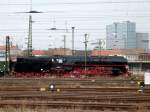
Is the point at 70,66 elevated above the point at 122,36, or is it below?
below

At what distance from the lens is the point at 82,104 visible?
19.0 meters

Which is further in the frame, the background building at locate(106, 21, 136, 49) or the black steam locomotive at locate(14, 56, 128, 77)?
the background building at locate(106, 21, 136, 49)

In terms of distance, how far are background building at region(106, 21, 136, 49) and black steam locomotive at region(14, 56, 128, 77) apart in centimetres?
6648

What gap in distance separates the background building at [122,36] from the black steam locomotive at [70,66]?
66.5m

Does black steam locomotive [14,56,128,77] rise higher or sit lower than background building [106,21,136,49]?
lower

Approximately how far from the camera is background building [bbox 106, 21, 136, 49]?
5246 inches

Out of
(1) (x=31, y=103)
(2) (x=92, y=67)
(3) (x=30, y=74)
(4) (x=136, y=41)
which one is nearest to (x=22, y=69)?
(3) (x=30, y=74)

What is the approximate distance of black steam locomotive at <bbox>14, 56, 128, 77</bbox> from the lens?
184ft

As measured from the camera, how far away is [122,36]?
477 feet

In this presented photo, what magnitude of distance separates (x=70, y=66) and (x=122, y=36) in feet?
300

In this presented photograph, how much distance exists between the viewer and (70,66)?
56.3 metres

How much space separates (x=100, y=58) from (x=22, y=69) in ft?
35.8

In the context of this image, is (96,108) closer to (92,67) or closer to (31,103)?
Answer: (31,103)

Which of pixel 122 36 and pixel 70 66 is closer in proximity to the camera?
pixel 70 66
